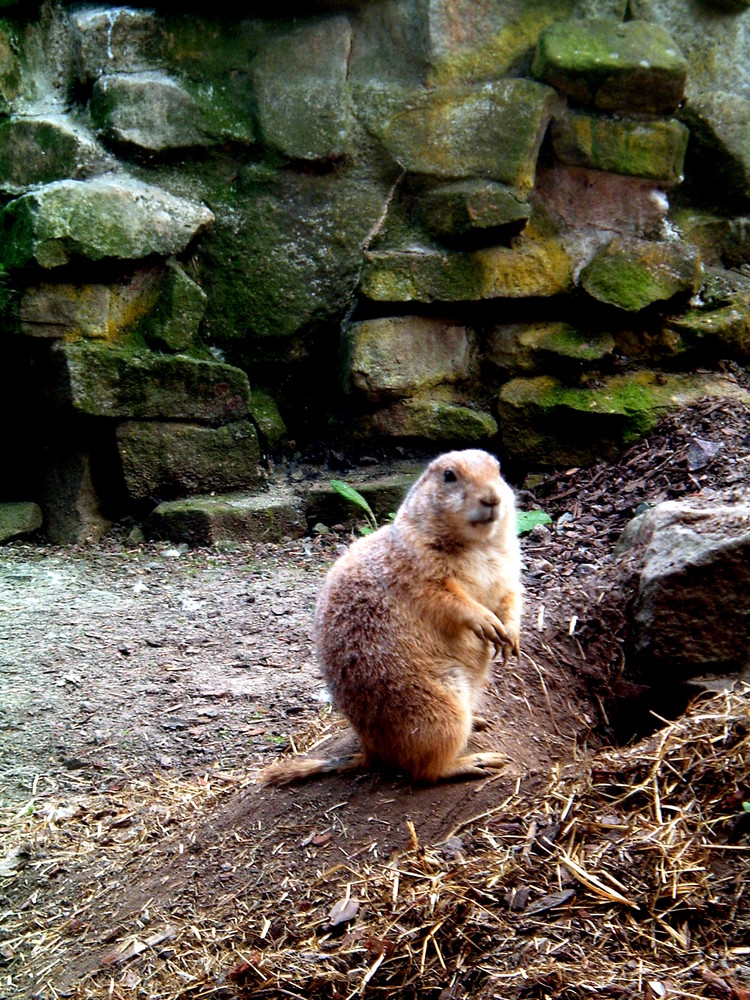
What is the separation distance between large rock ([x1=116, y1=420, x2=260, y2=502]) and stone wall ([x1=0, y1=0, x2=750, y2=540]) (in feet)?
0.06

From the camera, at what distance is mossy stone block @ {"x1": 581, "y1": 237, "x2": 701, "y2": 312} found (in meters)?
7.52

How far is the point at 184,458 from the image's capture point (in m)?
7.41

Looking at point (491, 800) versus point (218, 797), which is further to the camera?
point (218, 797)

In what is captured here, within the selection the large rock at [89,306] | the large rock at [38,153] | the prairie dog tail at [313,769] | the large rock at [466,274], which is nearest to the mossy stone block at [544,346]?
the large rock at [466,274]

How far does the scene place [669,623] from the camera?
13.5 feet

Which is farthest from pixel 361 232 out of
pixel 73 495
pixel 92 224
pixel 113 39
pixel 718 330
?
pixel 73 495

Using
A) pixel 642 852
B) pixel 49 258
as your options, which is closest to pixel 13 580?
pixel 49 258

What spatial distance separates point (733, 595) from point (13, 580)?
472cm

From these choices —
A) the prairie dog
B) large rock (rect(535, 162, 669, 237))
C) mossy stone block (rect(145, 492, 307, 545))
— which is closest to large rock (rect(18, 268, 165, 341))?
mossy stone block (rect(145, 492, 307, 545))

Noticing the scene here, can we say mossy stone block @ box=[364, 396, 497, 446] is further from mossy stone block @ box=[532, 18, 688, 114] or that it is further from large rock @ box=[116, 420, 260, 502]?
mossy stone block @ box=[532, 18, 688, 114]

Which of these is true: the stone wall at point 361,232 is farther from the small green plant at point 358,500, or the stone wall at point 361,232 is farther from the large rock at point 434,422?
the small green plant at point 358,500

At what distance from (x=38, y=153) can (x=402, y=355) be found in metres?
3.18

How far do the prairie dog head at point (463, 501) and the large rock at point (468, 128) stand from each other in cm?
453

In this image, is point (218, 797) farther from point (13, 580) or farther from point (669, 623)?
point (13, 580)
